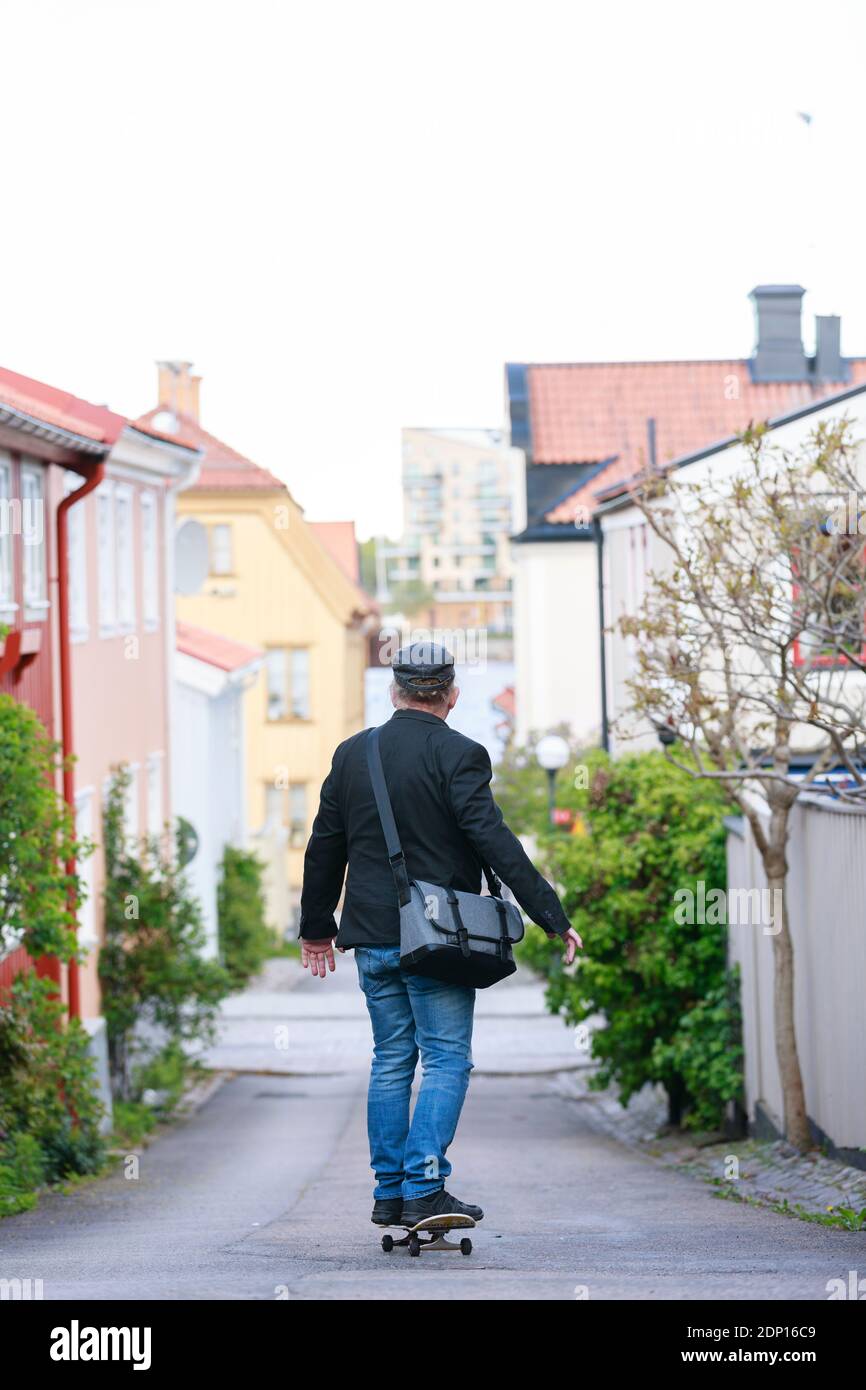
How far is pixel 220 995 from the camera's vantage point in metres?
18.6

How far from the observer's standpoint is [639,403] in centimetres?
3753

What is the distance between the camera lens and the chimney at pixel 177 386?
48.0m

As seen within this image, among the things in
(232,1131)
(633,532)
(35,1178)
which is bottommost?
(232,1131)

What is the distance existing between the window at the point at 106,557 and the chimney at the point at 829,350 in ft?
65.3

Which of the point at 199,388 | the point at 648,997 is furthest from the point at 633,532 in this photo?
the point at 199,388

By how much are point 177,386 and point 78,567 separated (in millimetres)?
30830

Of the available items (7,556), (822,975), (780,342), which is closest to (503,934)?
(822,975)

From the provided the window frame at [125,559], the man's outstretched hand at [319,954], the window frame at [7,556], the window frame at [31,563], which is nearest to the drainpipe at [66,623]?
the window frame at [31,563]

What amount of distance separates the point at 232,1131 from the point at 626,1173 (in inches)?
243

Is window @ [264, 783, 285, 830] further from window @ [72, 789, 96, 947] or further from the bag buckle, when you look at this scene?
the bag buckle

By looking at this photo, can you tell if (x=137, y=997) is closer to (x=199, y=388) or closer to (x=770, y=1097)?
(x=770, y=1097)

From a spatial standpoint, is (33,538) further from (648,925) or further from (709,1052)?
(709,1052)

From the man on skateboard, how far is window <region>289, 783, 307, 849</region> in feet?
132

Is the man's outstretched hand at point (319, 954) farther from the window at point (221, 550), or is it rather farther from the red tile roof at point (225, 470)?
the window at point (221, 550)
